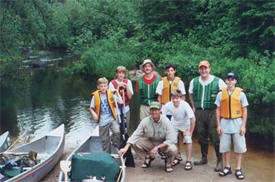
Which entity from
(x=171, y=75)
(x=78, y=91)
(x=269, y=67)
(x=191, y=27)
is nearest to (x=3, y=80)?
(x=78, y=91)

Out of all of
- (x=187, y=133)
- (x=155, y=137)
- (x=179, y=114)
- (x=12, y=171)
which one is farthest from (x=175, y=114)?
(x=12, y=171)

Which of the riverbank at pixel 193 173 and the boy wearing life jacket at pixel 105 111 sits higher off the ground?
the boy wearing life jacket at pixel 105 111

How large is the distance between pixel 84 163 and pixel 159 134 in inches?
Answer: 48.4

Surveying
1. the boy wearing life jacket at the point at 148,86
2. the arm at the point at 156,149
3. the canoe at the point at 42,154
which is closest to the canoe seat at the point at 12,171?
the canoe at the point at 42,154

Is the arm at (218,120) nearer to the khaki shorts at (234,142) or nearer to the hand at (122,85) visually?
the khaki shorts at (234,142)

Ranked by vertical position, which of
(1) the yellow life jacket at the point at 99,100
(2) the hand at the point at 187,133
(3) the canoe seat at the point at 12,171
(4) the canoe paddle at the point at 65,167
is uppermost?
(1) the yellow life jacket at the point at 99,100

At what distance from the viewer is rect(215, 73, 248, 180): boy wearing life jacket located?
461 cm

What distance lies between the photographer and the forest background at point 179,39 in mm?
9203

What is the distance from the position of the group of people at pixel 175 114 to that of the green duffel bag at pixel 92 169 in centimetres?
49

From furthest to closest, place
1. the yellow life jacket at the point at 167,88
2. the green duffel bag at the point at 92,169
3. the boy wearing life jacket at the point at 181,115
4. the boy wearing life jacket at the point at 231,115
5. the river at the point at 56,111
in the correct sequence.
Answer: the river at the point at 56,111 → the yellow life jacket at the point at 167,88 → the boy wearing life jacket at the point at 181,115 → the boy wearing life jacket at the point at 231,115 → the green duffel bag at the point at 92,169

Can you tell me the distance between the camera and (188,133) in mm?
5090

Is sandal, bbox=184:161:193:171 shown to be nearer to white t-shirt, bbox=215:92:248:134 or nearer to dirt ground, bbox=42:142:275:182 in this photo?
dirt ground, bbox=42:142:275:182

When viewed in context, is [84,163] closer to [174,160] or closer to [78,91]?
[174,160]

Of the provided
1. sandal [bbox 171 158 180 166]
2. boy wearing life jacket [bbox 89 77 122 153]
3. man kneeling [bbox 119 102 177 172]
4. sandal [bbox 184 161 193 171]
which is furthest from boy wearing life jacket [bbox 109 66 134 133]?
sandal [bbox 184 161 193 171]
